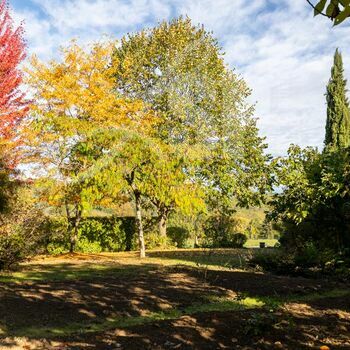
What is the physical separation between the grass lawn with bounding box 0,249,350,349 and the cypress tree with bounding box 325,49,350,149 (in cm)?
2017

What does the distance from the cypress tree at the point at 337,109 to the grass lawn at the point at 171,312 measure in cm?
2017

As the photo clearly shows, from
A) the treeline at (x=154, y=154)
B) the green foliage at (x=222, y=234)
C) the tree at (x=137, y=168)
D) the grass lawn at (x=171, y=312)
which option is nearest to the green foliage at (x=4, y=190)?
the treeline at (x=154, y=154)

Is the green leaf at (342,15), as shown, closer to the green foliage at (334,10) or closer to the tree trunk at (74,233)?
the green foliage at (334,10)

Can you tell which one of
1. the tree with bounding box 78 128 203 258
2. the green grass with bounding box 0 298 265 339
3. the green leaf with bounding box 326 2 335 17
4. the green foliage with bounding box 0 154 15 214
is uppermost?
the tree with bounding box 78 128 203 258

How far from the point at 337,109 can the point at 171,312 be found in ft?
84.9

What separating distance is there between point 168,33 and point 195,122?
8176mm

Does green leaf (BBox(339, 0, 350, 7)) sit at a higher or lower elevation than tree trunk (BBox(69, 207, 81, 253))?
higher

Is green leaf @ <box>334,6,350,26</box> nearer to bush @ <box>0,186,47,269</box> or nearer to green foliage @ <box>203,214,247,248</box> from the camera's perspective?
bush @ <box>0,186,47,269</box>

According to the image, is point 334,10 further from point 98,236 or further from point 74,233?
point 98,236

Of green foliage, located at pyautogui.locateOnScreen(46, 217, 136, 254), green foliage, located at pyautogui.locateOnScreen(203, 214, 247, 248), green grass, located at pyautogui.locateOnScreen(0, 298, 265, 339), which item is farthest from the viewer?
green foliage, located at pyautogui.locateOnScreen(203, 214, 247, 248)

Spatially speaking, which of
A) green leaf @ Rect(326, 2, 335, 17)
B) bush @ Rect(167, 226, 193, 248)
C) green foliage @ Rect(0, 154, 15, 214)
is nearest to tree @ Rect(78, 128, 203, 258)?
green foliage @ Rect(0, 154, 15, 214)

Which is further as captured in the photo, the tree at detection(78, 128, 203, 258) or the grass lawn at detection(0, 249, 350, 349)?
the tree at detection(78, 128, 203, 258)

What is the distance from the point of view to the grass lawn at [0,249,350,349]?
202 inches

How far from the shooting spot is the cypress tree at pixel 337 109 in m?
28.1
